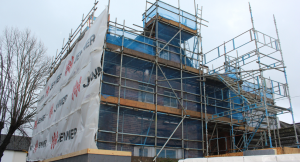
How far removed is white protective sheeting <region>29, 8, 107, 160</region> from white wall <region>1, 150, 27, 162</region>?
18969 millimetres

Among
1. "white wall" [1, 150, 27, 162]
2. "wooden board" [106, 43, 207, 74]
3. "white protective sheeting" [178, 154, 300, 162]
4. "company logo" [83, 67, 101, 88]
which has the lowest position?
"white wall" [1, 150, 27, 162]

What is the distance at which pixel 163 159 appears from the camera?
37.2 feet

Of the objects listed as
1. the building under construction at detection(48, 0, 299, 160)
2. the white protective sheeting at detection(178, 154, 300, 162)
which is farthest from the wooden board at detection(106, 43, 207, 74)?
the white protective sheeting at detection(178, 154, 300, 162)

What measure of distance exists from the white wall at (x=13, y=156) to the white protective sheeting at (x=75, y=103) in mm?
18969

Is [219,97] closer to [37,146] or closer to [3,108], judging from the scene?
[37,146]

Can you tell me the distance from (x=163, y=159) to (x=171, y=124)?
174cm

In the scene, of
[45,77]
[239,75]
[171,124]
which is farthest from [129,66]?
[45,77]

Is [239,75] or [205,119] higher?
[239,75]

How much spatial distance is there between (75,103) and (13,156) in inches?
1029

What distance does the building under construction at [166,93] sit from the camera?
36.0ft

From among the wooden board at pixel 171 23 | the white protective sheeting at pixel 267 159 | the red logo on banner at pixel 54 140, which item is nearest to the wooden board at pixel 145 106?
the red logo on banner at pixel 54 140

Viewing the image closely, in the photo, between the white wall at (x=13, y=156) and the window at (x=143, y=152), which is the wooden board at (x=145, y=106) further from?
the white wall at (x=13, y=156)

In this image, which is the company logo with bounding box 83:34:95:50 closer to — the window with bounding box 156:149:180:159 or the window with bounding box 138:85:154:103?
the window with bounding box 138:85:154:103

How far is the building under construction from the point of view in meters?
11.0
